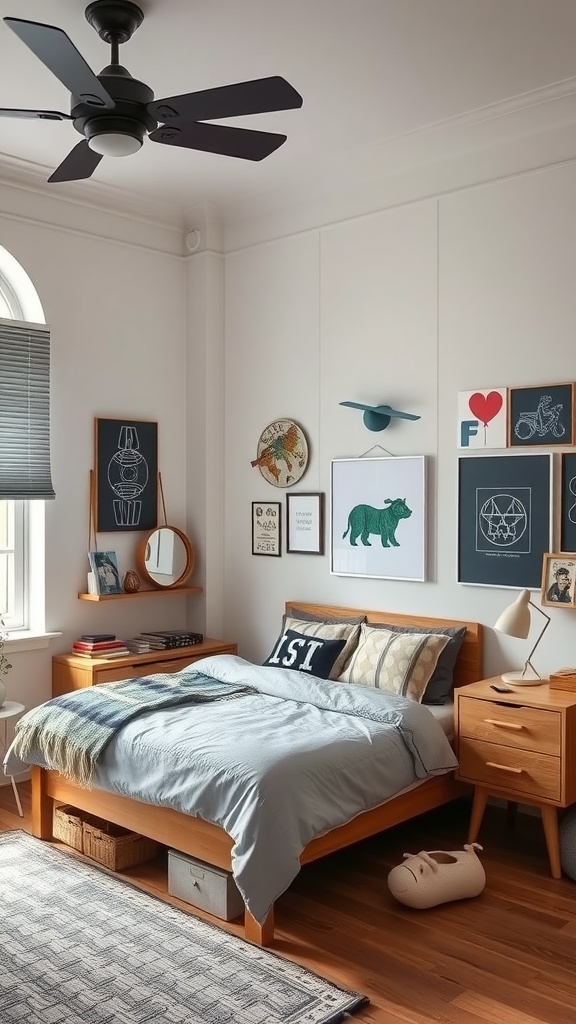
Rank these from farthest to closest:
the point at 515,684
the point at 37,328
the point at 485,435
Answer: the point at 37,328, the point at 485,435, the point at 515,684

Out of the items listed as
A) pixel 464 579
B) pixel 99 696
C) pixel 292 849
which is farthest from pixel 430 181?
pixel 292 849

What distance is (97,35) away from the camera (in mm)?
3166

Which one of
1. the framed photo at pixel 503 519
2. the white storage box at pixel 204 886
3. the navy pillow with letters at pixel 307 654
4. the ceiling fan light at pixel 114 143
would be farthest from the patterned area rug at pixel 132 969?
the ceiling fan light at pixel 114 143

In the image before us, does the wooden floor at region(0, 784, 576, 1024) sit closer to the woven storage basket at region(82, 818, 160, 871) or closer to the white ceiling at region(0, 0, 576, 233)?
the woven storage basket at region(82, 818, 160, 871)

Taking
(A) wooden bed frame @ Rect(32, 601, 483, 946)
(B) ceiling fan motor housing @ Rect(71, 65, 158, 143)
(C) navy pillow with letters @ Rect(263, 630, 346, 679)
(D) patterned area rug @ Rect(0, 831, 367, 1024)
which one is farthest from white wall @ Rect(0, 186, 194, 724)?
(B) ceiling fan motor housing @ Rect(71, 65, 158, 143)

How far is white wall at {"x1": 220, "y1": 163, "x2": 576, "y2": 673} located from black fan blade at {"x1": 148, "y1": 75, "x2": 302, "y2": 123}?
1646 millimetres

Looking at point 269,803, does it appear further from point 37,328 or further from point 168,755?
point 37,328

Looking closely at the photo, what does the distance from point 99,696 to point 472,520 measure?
1.77m

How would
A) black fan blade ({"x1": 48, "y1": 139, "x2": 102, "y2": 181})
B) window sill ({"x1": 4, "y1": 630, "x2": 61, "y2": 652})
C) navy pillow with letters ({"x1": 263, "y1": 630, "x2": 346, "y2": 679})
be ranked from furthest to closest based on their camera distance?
window sill ({"x1": 4, "y1": 630, "x2": 61, "y2": 652}) → navy pillow with letters ({"x1": 263, "y1": 630, "x2": 346, "y2": 679}) → black fan blade ({"x1": 48, "y1": 139, "x2": 102, "y2": 181})

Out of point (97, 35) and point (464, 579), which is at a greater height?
point (97, 35)

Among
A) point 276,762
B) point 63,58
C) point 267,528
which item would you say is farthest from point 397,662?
point 63,58

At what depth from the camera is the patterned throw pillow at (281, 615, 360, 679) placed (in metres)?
4.14

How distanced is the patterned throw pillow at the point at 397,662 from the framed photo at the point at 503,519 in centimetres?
36

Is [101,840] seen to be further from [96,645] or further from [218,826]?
[96,645]
